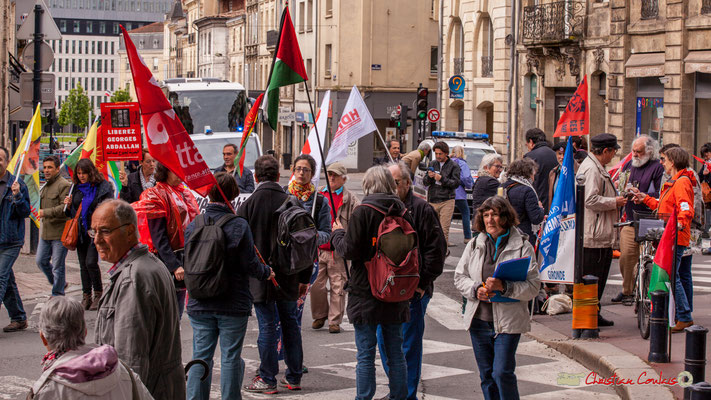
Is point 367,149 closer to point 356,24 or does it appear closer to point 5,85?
point 356,24

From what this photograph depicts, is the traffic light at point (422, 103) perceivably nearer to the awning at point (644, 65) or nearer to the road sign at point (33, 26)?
the awning at point (644, 65)

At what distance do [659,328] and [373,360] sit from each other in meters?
2.82

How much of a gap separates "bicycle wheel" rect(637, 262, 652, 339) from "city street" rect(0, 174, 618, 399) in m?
0.88

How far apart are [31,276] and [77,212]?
13.3 feet

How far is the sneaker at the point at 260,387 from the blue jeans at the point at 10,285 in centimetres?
350

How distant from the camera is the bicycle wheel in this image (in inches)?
389

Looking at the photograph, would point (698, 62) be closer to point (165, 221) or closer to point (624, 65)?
point (624, 65)

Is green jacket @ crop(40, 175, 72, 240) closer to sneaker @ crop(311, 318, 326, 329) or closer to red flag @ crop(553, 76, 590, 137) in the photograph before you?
sneaker @ crop(311, 318, 326, 329)

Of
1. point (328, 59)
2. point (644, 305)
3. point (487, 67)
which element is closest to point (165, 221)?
point (644, 305)

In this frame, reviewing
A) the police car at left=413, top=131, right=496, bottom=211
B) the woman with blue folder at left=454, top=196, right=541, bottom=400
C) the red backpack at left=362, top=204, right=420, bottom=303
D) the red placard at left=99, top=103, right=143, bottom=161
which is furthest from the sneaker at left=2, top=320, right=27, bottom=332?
the police car at left=413, top=131, right=496, bottom=211

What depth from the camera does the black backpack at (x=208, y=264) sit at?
701cm

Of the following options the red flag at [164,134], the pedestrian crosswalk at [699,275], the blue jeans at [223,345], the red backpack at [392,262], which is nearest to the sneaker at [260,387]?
the blue jeans at [223,345]

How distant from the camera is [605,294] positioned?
13141mm

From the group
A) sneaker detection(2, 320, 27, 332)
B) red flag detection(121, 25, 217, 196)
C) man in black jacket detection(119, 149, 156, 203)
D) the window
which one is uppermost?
the window
